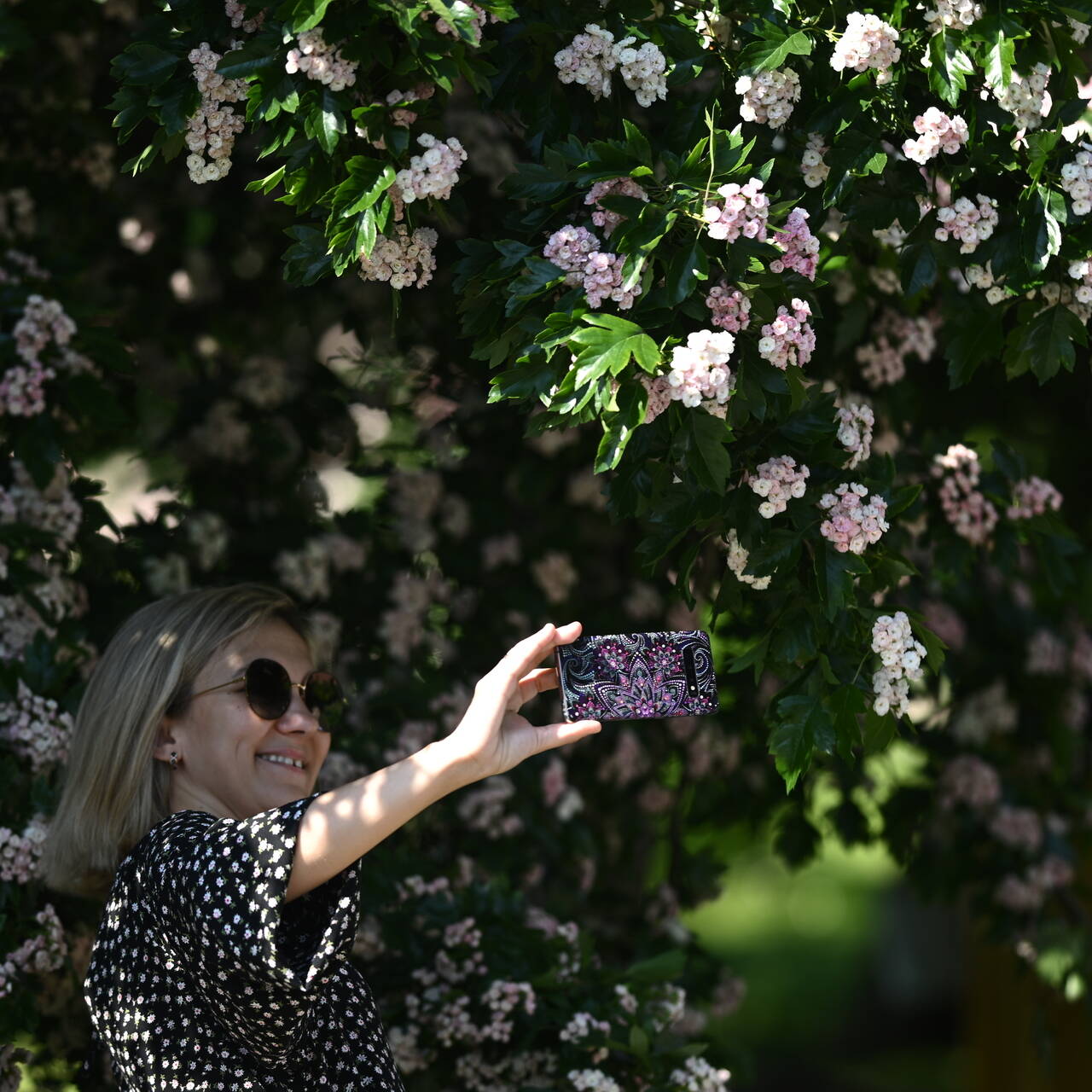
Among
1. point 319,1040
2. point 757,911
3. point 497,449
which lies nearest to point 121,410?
point 497,449

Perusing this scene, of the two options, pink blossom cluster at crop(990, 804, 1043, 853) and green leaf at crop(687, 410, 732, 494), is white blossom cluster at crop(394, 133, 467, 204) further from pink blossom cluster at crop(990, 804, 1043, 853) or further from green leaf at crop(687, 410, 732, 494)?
pink blossom cluster at crop(990, 804, 1043, 853)

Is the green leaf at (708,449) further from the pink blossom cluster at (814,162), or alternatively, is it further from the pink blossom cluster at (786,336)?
the pink blossom cluster at (814,162)

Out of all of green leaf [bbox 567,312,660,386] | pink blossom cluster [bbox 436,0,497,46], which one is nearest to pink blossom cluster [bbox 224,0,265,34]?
pink blossom cluster [bbox 436,0,497,46]

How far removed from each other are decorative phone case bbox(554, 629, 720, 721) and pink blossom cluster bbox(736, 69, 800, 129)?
2.48 ft

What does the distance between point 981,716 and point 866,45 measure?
8.61 feet

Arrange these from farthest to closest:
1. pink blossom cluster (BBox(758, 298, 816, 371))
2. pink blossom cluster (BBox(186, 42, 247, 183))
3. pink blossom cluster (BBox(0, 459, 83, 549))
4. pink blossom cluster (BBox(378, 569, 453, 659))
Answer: pink blossom cluster (BBox(378, 569, 453, 659))
pink blossom cluster (BBox(0, 459, 83, 549))
pink blossom cluster (BBox(186, 42, 247, 183))
pink blossom cluster (BBox(758, 298, 816, 371))

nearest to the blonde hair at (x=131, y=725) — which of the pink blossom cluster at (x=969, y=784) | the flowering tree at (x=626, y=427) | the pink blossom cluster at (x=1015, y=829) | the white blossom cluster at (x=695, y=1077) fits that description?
the flowering tree at (x=626, y=427)

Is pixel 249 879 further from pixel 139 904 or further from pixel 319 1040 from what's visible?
pixel 319 1040

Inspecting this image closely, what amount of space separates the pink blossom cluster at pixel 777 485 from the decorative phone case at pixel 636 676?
21 centimetres

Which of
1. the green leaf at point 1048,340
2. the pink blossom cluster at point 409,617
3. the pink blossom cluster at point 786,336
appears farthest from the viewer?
the pink blossom cluster at point 409,617

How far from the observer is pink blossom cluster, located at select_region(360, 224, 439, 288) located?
2094 millimetres

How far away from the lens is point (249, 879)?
1767 millimetres

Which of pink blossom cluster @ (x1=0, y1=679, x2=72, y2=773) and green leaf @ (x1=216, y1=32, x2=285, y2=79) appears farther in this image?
pink blossom cluster @ (x1=0, y1=679, x2=72, y2=773)

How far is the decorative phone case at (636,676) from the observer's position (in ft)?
6.57
